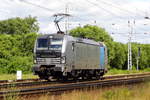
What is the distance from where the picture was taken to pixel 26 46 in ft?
222

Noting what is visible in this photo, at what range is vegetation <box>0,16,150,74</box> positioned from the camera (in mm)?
42600

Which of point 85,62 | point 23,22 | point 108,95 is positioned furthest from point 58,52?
point 23,22

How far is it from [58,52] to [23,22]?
71.9 m

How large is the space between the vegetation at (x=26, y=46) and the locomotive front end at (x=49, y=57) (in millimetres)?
18056

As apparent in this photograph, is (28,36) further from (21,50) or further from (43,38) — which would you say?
(43,38)

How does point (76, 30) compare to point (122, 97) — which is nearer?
point (122, 97)

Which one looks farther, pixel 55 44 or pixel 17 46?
pixel 17 46

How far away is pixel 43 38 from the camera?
23391 millimetres

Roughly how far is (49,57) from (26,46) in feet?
150

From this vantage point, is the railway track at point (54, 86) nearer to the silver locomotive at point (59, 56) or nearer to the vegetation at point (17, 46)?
the silver locomotive at point (59, 56)

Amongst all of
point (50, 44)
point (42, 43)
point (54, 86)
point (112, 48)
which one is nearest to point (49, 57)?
point (50, 44)

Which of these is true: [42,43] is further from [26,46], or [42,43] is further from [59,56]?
[26,46]

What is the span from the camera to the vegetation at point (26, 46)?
42.6m

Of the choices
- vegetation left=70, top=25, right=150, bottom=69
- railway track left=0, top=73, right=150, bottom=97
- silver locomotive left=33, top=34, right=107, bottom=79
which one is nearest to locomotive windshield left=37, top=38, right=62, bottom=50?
silver locomotive left=33, top=34, right=107, bottom=79
